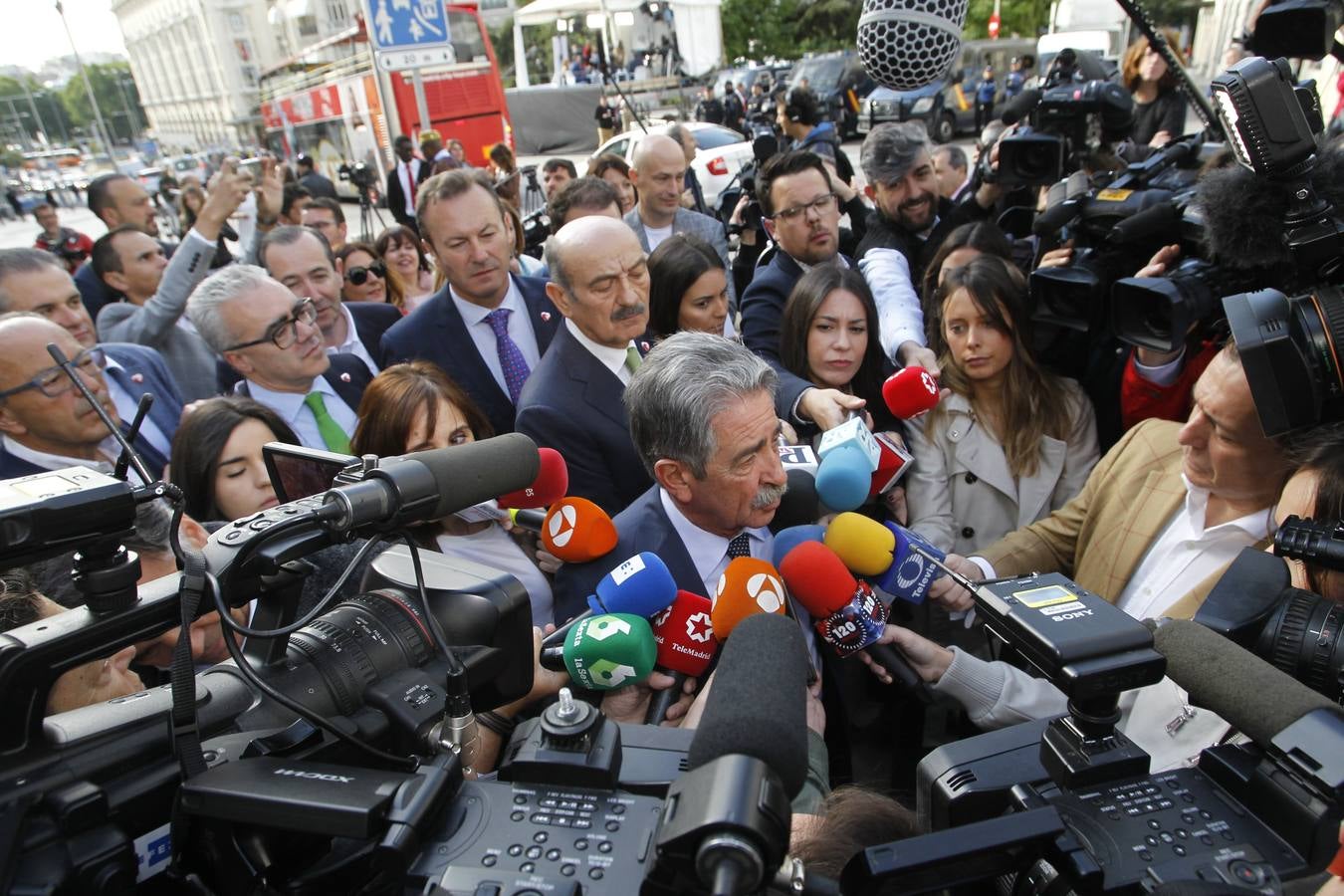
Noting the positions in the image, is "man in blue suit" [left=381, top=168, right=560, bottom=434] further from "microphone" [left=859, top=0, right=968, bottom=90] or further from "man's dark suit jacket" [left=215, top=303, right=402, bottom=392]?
"microphone" [left=859, top=0, right=968, bottom=90]

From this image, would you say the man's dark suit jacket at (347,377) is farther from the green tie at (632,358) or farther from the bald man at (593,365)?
the green tie at (632,358)

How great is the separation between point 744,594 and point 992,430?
1355mm

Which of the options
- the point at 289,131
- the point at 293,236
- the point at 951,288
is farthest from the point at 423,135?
the point at 289,131

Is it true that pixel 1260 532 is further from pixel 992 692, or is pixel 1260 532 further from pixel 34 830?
pixel 34 830

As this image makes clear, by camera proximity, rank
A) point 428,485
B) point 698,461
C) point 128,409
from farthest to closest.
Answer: point 128,409, point 698,461, point 428,485

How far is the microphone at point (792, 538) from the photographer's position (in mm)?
1839

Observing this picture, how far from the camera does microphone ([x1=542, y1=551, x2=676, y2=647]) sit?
62.2 inches

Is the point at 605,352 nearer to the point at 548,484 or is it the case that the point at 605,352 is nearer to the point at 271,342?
the point at 548,484

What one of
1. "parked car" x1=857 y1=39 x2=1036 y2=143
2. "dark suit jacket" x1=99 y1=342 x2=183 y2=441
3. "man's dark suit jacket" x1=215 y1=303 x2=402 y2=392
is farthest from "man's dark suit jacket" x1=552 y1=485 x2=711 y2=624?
"parked car" x1=857 y1=39 x2=1036 y2=143

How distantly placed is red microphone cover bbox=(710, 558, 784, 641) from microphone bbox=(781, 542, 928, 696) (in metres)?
0.09

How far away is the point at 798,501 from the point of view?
2014 mm

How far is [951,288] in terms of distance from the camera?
2.55 meters

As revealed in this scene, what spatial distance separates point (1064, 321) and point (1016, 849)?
5.90 feet

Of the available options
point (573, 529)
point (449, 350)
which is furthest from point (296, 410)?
point (573, 529)
